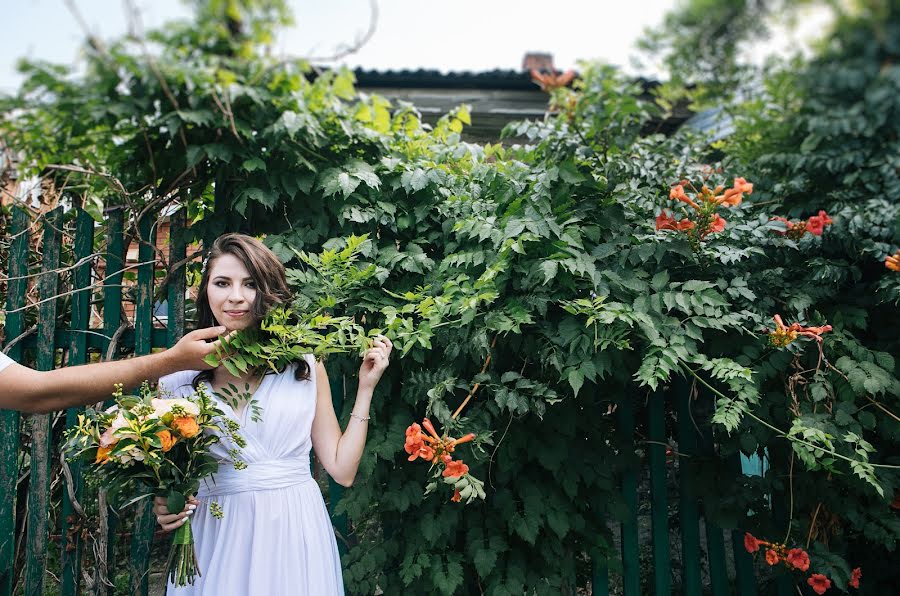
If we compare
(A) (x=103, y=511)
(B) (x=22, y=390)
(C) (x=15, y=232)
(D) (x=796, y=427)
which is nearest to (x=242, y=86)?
(B) (x=22, y=390)

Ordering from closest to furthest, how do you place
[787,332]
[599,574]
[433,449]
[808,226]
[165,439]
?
1. [165,439]
2. [433,449]
3. [787,332]
4. [808,226]
5. [599,574]

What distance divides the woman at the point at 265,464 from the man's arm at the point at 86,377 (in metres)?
0.17

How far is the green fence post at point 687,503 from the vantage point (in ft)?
9.26

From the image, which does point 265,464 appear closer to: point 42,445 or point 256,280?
point 256,280

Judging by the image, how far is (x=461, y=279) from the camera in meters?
2.32

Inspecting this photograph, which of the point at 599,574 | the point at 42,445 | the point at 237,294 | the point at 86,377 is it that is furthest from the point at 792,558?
the point at 42,445

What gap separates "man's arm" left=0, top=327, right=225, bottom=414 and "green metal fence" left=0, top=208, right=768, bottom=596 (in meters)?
0.76

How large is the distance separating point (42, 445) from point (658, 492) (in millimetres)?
2853

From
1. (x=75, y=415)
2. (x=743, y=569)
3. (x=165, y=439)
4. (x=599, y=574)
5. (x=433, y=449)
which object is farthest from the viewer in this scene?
(x=743, y=569)

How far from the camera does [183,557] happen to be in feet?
5.96

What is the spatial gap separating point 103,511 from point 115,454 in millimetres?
1189

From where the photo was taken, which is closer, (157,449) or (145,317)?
(157,449)

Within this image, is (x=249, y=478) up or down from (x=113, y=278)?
down

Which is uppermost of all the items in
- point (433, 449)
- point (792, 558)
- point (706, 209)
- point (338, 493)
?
point (706, 209)
